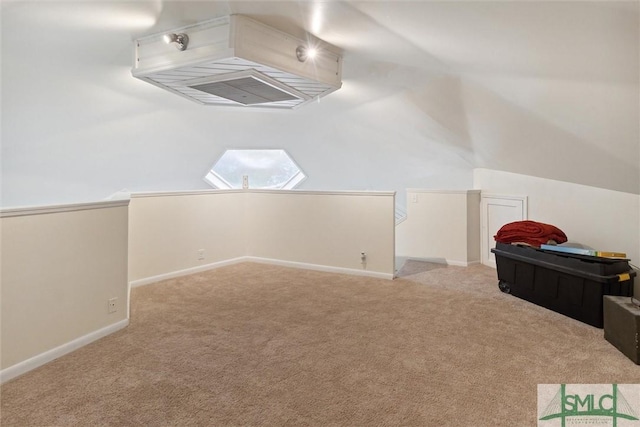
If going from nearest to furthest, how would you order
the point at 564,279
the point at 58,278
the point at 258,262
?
the point at 58,278
the point at 564,279
the point at 258,262

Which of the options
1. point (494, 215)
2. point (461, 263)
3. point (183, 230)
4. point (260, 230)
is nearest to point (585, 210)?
point (494, 215)

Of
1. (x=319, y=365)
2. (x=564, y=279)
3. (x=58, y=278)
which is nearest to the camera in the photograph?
(x=319, y=365)

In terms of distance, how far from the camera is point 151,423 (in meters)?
1.63

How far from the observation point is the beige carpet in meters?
1.71

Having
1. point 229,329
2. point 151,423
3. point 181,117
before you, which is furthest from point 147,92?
point 151,423

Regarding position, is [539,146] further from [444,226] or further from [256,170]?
[256,170]

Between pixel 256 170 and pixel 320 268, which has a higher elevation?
pixel 256 170

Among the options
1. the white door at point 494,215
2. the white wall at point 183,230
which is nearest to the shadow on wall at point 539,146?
the white door at point 494,215

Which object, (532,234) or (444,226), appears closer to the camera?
(532,234)

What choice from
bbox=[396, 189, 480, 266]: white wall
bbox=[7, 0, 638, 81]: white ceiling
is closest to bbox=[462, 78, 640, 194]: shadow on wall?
bbox=[7, 0, 638, 81]: white ceiling

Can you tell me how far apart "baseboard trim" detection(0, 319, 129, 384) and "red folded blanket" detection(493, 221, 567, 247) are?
348cm

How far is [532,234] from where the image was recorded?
11.3ft

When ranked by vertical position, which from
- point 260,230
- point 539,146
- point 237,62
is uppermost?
point 237,62

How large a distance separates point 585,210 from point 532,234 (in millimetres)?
582
